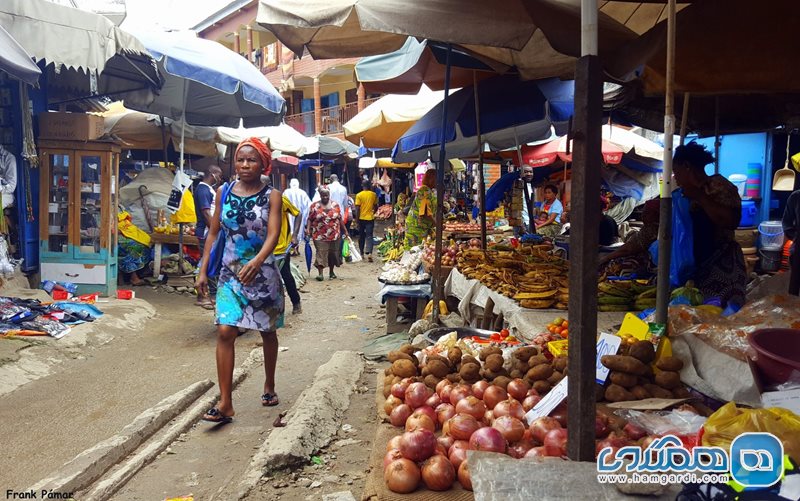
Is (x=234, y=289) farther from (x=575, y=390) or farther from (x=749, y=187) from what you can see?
(x=749, y=187)

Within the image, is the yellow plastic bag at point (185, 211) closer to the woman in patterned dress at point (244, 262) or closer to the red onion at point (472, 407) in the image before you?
the woman in patterned dress at point (244, 262)

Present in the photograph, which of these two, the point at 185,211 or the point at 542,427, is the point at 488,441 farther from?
the point at 185,211

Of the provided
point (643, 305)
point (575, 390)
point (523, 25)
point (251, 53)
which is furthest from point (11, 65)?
point (251, 53)

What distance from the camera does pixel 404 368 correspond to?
3770 millimetres

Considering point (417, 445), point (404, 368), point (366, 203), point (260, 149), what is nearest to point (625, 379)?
point (417, 445)

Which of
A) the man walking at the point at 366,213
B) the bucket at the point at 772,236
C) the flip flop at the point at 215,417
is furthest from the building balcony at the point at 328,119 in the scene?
the flip flop at the point at 215,417

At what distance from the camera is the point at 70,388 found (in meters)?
5.30

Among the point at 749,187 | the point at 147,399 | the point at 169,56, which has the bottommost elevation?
the point at 147,399

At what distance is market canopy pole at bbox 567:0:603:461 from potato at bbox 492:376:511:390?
3.80 ft

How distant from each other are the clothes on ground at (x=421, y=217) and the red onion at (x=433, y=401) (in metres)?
7.87

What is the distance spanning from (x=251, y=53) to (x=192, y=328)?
2928 cm

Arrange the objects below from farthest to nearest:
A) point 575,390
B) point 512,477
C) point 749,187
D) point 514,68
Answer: point 749,187
point 514,68
point 575,390
point 512,477

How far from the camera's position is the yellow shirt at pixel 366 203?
16188 mm

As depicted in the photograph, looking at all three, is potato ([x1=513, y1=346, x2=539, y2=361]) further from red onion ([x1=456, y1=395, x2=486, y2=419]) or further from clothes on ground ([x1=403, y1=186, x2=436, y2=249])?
clothes on ground ([x1=403, y1=186, x2=436, y2=249])
